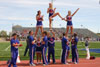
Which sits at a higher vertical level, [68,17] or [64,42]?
[68,17]

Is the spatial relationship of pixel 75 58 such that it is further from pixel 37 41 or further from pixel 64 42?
pixel 37 41

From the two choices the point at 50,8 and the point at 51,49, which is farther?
the point at 50,8

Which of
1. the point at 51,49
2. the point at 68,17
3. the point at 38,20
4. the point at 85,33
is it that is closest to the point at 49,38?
the point at 51,49

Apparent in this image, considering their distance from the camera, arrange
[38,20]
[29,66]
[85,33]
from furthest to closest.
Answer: [85,33], [38,20], [29,66]

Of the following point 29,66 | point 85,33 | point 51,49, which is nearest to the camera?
point 29,66

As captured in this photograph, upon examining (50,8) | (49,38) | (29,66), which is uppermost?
(50,8)

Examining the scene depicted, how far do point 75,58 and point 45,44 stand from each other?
2.48 m

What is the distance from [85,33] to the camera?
288 feet

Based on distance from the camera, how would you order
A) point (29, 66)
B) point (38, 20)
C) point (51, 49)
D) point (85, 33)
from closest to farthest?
1. point (29, 66)
2. point (51, 49)
3. point (38, 20)
4. point (85, 33)

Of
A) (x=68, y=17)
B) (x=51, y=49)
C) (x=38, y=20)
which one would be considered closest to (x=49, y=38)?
(x=51, y=49)

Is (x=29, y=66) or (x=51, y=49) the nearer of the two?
(x=29, y=66)

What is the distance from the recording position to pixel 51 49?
11664 mm

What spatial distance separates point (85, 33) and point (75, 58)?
7695cm

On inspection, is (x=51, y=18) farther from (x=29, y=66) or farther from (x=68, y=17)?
(x=29, y=66)
